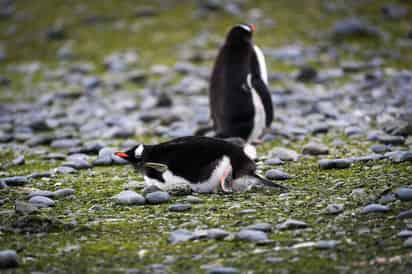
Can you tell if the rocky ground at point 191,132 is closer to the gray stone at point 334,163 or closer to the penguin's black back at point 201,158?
the gray stone at point 334,163

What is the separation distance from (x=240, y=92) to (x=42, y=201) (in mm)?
2162

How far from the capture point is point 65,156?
580 centimetres

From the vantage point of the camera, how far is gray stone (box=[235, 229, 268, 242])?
3215 millimetres

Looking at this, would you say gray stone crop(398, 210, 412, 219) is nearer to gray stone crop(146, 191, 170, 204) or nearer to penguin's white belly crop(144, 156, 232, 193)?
penguin's white belly crop(144, 156, 232, 193)

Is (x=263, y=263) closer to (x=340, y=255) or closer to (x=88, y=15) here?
(x=340, y=255)

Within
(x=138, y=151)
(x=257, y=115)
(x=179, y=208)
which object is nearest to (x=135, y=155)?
(x=138, y=151)

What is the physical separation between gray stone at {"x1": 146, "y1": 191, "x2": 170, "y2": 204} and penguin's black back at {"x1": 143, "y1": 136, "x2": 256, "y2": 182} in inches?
7.9

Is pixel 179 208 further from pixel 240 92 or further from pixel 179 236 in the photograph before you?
pixel 240 92

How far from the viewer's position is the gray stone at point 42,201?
4.09 m

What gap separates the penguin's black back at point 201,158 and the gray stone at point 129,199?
0.77 ft

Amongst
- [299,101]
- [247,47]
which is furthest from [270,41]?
[247,47]

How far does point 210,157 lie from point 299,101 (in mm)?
3733

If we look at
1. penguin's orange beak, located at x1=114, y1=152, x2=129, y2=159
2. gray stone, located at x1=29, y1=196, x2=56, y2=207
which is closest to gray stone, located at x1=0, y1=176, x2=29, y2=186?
gray stone, located at x1=29, y1=196, x2=56, y2=207

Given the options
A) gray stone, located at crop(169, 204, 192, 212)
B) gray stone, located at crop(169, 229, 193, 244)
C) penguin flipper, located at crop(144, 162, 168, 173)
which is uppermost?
penguin flipper, located at crop(144, 162, 168, 173)
